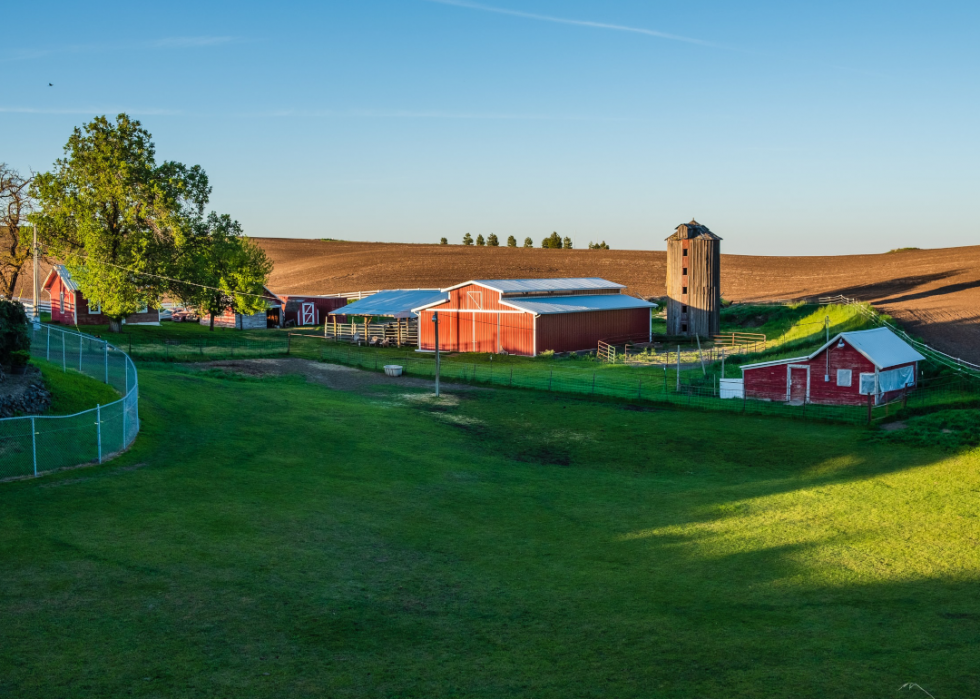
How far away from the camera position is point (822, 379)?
38906 millimetres

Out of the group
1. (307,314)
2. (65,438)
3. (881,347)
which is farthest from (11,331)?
(307,314)

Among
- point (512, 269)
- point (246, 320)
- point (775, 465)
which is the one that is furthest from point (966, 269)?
point (775, 465)

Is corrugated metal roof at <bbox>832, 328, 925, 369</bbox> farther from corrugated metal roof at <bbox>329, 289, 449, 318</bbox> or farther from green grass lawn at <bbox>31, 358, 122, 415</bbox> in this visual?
corrugated metal roof at <bbox>329, 289, 449, 318</bbox>

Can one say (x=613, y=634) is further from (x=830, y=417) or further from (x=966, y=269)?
(x=966, y=269)

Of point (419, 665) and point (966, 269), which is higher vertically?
point (966, 269)

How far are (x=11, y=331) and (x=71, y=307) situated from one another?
47.6m

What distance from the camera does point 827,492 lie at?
81.8ft

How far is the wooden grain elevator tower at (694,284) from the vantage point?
7356cm

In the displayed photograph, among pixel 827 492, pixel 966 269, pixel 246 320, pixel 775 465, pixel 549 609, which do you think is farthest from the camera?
pixel 966 269

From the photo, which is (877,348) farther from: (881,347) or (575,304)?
(575,304)

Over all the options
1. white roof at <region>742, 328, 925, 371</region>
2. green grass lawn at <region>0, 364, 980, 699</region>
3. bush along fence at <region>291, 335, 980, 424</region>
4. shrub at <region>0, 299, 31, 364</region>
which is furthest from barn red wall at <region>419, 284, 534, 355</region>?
shrub at <region>0, 299, 31, 364</region>

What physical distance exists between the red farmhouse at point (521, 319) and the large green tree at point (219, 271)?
49.4 feet

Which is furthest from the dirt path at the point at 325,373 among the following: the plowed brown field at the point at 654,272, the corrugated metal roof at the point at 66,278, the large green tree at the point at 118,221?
the plowed brown field at the point at 654,272

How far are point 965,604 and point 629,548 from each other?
6.52 m
